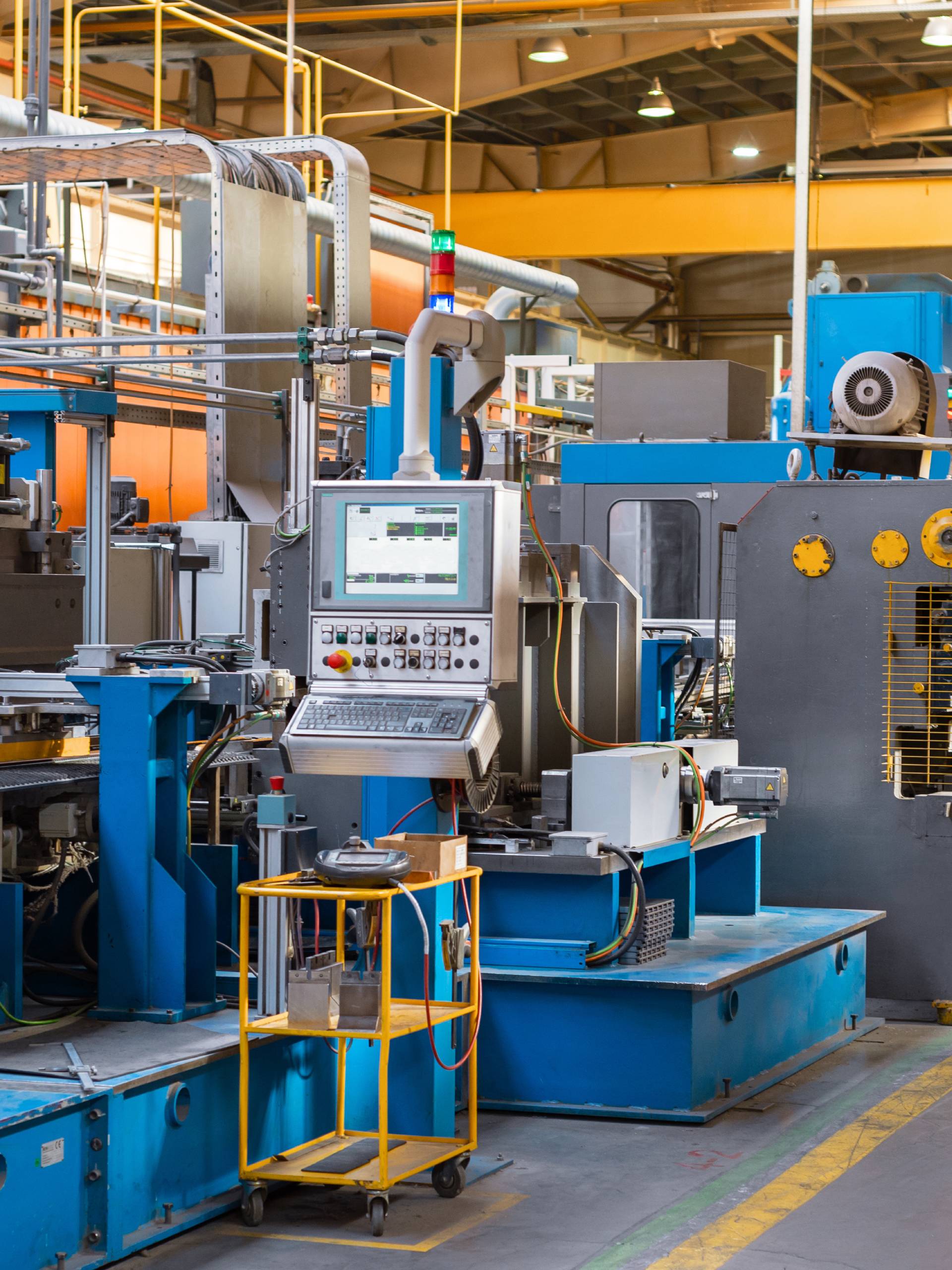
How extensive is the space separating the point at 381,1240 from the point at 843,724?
3436mm

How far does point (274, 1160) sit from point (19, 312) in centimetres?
474

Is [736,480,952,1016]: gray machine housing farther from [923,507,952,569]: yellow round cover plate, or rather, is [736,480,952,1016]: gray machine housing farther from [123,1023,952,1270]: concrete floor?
[123,1023,952,1270]: concrete floor

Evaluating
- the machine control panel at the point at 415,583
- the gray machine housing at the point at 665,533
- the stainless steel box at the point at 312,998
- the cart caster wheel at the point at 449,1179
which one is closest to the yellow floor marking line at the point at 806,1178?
the cart caster wheel at the point at 449,1179

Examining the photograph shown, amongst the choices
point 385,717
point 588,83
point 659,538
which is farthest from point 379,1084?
point 588,83

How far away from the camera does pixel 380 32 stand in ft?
45.0

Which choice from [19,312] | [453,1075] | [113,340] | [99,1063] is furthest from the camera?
[19,312]

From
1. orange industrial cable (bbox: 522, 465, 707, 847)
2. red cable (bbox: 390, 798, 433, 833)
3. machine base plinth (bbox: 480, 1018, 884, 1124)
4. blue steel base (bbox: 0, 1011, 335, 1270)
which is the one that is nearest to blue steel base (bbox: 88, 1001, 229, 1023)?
blue steel base (bbox: 0, 1011, 335, 1270)

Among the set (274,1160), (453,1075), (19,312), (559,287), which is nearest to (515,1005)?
(453,1075)

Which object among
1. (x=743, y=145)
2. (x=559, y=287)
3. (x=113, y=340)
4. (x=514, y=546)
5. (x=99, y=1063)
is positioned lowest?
(x=99, y=1063)

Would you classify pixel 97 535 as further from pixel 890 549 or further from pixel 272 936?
pixel 890 549

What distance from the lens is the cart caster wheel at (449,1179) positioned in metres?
4.27

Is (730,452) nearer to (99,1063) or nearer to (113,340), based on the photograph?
(113,340)

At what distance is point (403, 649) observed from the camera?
4523 mm

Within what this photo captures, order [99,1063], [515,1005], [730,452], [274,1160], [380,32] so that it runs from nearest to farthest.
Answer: [99,1063], [274,1160], [515,1005], [730,452], [380,32]
